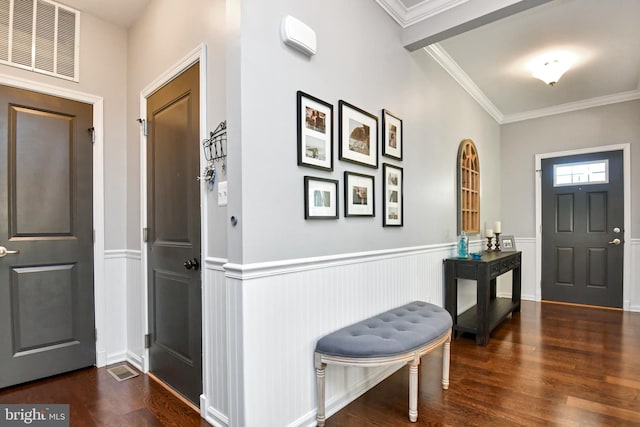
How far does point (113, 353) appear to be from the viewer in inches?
103

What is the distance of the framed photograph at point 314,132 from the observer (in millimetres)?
1746

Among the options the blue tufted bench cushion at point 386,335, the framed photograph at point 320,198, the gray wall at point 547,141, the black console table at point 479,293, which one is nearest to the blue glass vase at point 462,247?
the black console table at point 479,293

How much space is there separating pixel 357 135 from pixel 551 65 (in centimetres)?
264

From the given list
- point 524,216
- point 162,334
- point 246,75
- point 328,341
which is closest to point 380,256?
point 328,341

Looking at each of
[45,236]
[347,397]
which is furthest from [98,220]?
[347,397]

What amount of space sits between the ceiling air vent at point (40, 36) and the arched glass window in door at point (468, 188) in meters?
3.66

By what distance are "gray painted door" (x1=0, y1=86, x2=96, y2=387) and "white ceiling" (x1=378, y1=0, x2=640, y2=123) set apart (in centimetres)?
262

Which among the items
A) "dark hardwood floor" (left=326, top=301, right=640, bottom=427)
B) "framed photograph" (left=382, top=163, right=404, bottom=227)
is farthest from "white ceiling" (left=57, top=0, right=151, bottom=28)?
"dark hardwood floor" (left=326, top=301, right=640, bottom=427)

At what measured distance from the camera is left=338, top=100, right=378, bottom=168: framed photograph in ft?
6.63

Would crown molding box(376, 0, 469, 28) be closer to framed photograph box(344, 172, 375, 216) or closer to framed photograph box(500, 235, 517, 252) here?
framed photograph box(344, 172, 375, 216)

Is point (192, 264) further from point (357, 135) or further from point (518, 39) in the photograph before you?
point (518, 39)

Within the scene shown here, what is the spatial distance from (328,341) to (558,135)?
4844 millimetres

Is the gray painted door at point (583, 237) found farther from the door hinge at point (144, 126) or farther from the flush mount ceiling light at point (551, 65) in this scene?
the door hinge at point (144, 126)

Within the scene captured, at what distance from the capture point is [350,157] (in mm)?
2080
